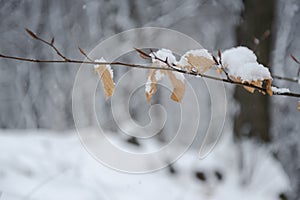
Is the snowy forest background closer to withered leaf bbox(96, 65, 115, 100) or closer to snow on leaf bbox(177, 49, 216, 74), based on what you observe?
withered leaf bbox(96, 65, 115, 100)

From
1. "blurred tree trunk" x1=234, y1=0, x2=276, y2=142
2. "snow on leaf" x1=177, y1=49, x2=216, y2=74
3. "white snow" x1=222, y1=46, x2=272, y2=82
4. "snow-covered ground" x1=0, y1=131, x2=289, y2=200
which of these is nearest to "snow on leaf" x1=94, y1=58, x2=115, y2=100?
"snow on leaf" x1=177, y1=49, x2=216, y2=74

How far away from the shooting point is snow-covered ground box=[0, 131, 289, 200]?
246 cm

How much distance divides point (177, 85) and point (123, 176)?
104 inches

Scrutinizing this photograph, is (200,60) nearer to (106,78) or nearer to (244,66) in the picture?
(244,66)

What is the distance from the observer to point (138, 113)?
23.9 feet

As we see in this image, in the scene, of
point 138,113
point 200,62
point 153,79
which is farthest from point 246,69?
point 138,113

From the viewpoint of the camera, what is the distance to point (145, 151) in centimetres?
465

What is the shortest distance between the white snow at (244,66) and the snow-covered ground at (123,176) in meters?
1.65

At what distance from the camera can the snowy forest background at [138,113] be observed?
9.92ft

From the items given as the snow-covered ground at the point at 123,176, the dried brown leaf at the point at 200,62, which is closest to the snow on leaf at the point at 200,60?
the dried brown leaf at the point at 200,62

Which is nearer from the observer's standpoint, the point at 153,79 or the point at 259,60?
the point at 153,79

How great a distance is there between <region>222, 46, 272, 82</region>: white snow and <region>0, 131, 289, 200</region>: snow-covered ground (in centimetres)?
165

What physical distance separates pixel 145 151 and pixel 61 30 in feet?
10.5

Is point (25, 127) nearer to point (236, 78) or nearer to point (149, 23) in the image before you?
point (149, 23)
